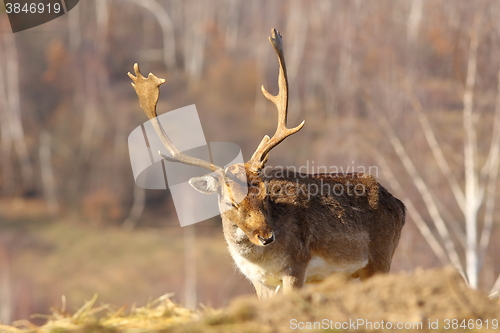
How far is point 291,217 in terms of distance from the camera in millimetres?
8828

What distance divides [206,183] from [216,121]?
171 ft

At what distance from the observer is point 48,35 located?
205 feet

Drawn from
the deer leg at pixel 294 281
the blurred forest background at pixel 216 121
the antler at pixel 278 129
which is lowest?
the blurred forest background at pixel 216 121

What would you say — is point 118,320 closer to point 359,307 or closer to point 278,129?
point 359,307

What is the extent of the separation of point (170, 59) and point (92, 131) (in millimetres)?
11898

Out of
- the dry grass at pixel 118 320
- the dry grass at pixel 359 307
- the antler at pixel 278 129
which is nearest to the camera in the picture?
the dry grass at pixel 359 307

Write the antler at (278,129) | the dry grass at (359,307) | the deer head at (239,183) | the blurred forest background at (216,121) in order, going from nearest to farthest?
the dry grass at (359,307) → the deer head at (239,183) → the antler at (278,129) → the blurred forest background at (216,121)

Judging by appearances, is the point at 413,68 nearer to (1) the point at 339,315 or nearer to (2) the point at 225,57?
(1) the point at 339,315

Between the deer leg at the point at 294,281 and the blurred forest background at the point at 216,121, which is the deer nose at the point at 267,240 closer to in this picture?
the deer leg at the point at 294,281

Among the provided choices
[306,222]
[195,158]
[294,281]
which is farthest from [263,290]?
[195,158]

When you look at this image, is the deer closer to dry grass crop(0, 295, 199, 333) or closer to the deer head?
the deer head

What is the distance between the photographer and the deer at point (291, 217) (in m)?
8.59

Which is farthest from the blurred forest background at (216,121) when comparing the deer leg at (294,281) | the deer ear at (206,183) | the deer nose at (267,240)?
the deer nose at (267,240)

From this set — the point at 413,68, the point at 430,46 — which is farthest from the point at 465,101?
the point at 430,46
